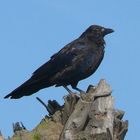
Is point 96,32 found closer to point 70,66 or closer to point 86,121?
point 70,66

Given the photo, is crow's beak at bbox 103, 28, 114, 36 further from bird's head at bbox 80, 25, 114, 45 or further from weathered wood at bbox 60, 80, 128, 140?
weathered wood at bbox 60, 80, 128, 140

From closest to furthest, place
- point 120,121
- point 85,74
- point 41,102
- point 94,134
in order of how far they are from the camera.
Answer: point 94,134, point 120,121, point 41,102, point 85,74

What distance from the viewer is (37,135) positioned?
9.91 meters

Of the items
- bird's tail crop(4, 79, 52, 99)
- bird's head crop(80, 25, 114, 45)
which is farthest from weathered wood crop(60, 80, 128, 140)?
bird's head crop(80, 25, 114, 45)

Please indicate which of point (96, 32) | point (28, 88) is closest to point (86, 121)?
point (28, 88)

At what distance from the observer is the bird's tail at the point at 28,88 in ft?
43.1

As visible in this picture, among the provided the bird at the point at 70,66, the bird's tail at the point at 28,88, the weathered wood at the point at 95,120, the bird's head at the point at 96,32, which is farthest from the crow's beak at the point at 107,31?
the weathered wood at the point at 95,120

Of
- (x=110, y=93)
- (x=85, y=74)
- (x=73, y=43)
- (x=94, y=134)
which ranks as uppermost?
(x=73, y=43)

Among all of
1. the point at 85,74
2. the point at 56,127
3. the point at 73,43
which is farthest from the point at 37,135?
the point at 73,43

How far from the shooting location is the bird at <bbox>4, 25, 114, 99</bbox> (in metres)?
13.6

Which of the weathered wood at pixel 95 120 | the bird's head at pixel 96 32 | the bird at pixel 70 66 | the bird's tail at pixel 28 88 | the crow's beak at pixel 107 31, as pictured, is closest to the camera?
the weathered wood at pixel 95 120

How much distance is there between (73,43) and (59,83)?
1.11m

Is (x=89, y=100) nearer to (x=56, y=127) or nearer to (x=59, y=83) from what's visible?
(x=56, y=127)

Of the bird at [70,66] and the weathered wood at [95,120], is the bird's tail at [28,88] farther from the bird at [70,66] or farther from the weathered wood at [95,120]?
the weathered wood at [95,120]
